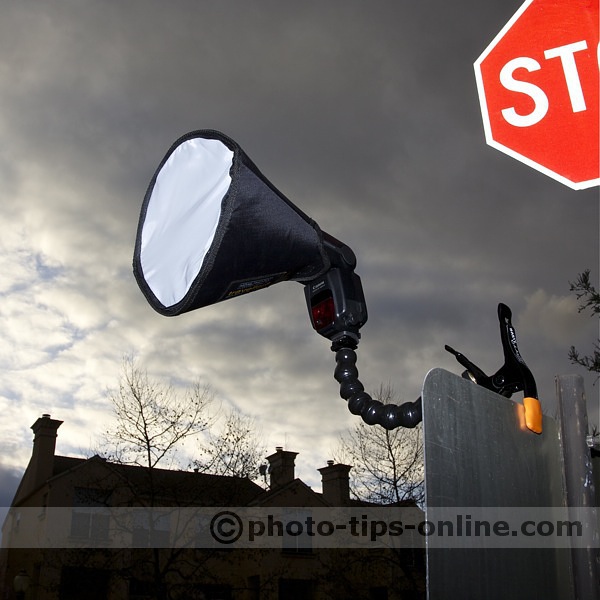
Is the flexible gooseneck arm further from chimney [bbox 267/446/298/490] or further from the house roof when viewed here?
chimney [bbox 267/446/298/490]

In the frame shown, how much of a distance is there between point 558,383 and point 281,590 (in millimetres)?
29868

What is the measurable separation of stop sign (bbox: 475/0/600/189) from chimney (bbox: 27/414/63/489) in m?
28.9

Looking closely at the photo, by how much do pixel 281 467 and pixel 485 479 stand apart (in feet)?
103

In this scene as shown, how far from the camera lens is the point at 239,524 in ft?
82.8

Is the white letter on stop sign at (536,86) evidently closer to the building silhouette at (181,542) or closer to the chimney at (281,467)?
the building silhouette at (181,542)

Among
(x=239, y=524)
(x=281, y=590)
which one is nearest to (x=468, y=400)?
(x=239, y=524)

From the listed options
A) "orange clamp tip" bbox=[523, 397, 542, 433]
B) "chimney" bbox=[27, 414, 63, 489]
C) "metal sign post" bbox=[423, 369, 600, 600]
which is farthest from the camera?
"chimney" bbox=[27, 414, 63, 489]

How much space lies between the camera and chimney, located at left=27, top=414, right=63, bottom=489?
27781 millimetres

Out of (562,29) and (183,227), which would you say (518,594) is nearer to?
(183,227)

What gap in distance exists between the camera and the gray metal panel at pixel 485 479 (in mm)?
1037

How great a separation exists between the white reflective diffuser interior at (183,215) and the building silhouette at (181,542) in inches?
808

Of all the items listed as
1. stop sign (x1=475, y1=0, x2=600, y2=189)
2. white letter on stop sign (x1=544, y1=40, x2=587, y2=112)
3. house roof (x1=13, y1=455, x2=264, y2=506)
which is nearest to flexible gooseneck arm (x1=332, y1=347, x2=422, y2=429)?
stop sign (x1=475, y1=0, x2=600, y2=189)

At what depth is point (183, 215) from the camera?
1796mm

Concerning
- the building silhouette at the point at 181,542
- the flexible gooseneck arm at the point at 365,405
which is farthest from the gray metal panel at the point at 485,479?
the building silhouette at the point at 181,542
